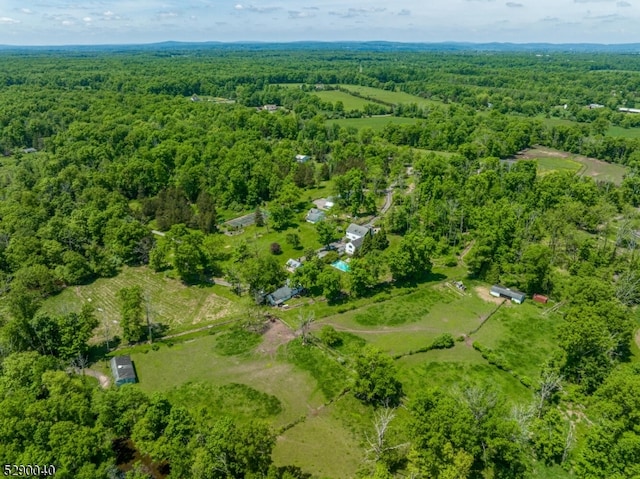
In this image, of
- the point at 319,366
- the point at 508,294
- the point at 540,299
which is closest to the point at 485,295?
the point at 508,294

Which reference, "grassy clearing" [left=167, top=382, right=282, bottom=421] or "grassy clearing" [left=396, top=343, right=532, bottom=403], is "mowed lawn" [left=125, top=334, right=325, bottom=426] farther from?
"grassy clearing" [left=396, top=343, right=532, bottom=403]

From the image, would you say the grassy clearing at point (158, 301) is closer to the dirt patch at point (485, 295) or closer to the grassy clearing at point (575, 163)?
the dirt patch at point (485, 295)

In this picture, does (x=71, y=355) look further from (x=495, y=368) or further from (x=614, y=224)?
(x=614, y=224)

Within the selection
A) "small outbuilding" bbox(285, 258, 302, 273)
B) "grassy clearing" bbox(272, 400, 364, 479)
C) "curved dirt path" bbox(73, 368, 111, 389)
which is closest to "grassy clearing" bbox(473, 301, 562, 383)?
"grassy clearing" bbox(272, 400, 364, 479)

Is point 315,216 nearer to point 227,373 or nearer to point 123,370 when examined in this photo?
point 227,373

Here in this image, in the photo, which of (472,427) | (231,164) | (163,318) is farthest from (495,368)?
(231,164)

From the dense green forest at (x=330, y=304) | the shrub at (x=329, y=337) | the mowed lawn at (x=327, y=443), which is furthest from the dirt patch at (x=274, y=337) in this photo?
the mowed lawn at (x=327, y=443)
